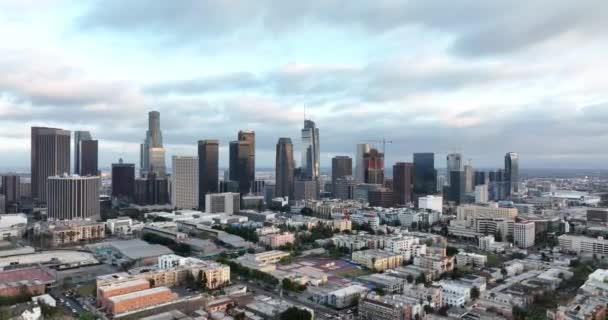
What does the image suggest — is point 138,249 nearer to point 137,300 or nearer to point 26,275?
point 26,275

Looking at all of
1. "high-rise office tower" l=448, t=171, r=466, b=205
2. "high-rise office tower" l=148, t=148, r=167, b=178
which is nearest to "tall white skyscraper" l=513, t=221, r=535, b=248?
"high-rise office tower" l=448, t=171, r=466, b=205

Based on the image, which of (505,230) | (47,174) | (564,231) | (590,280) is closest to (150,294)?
(590,280)

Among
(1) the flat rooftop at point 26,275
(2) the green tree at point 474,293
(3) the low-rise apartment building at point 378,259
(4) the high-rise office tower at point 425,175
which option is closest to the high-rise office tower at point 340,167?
(4) the high-rise office tower at point 425,175

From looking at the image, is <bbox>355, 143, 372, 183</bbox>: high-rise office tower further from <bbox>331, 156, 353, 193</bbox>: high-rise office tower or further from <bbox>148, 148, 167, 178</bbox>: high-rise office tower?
<bbox>148, 148, 167, 178</bbox>: high-rise office tower

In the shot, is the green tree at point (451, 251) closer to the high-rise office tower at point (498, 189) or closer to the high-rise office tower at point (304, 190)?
the high-rise office tower at point (304, 190)

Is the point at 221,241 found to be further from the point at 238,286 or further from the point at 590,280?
the point at 590,280
